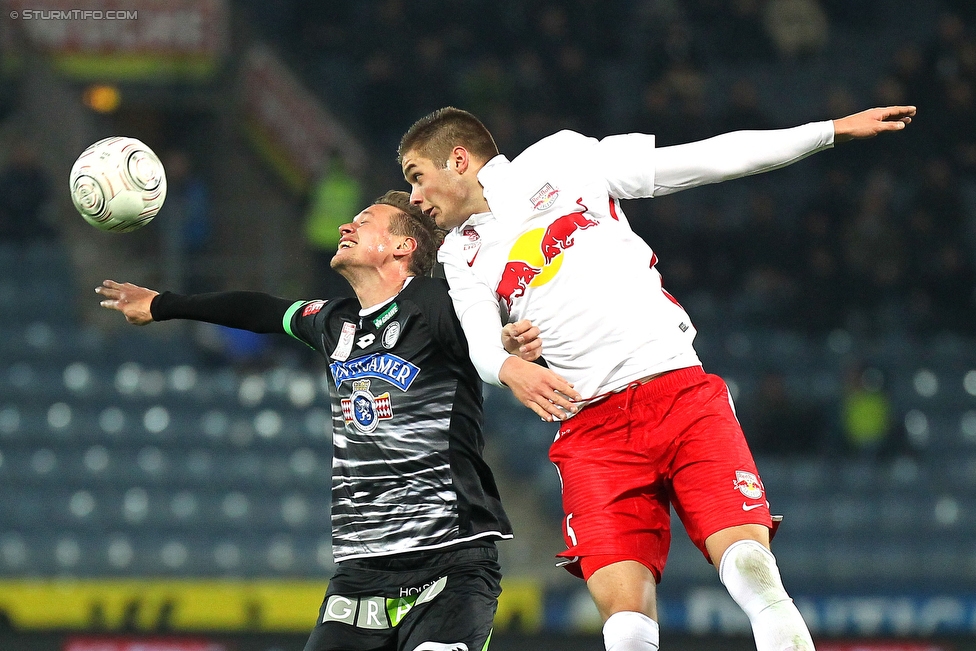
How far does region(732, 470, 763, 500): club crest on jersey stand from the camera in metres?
4.14

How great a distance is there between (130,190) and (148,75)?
9.62 metres

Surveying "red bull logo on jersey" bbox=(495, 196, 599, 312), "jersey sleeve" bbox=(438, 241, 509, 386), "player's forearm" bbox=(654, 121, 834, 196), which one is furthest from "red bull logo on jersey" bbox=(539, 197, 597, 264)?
"player's forearm" bbox=(654, 121, 834, 196)

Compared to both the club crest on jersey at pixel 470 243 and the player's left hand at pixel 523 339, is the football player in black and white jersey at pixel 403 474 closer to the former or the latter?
the club crest on jersey at pixel 470 243

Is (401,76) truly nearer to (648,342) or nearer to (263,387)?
(263,387)

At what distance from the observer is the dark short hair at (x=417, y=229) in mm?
4824

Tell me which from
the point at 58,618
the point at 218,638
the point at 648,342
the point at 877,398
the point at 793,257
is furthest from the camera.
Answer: the point at 793,257

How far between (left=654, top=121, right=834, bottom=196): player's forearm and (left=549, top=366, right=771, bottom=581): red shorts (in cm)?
66

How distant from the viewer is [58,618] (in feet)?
30.8

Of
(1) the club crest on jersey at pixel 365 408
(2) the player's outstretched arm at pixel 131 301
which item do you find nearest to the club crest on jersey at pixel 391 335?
(1) the club crest on jersey at pixel 365 408

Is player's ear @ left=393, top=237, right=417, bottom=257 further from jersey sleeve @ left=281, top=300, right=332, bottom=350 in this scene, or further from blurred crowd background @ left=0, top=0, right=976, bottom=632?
blurred crowd background @ left=0, top=0, right=976, bottom=632

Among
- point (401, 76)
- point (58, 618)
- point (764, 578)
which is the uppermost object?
point (401, 76)

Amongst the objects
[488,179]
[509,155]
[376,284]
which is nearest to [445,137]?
[488,179]

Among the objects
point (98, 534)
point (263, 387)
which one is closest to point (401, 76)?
point (263, 387)

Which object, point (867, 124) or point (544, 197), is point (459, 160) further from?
point (867, 124)
